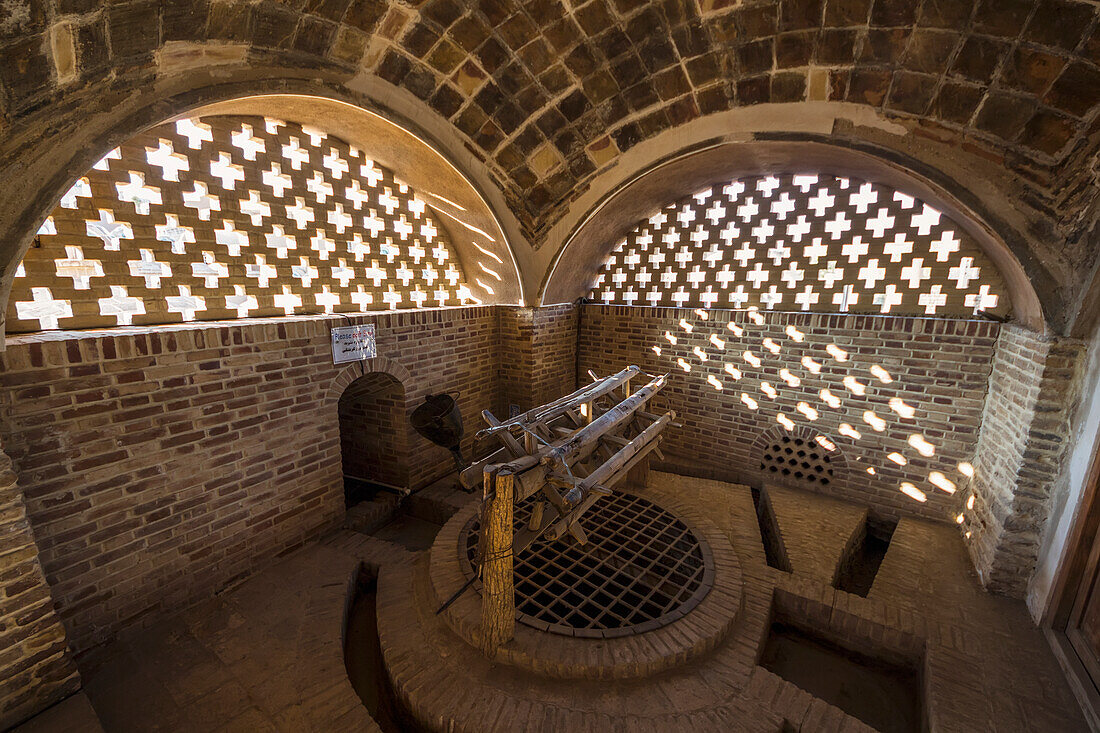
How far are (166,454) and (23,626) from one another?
1099mm

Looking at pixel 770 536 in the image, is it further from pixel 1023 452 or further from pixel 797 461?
pixel 1023 452

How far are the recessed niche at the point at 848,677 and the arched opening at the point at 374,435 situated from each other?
409 centimetres

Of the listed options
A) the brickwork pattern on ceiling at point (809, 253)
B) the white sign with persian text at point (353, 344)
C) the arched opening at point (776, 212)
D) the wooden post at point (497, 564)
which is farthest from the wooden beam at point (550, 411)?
the brickwork pattern on ceiling at point (809, 253)

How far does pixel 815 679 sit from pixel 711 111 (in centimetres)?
472

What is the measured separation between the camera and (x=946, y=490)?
4.58 meters

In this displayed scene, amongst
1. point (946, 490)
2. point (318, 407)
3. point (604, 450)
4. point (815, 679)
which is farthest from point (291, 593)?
point (946, 490)

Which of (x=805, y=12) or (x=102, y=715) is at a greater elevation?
(x=805, y=12)

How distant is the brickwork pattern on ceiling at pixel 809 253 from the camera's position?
442cm

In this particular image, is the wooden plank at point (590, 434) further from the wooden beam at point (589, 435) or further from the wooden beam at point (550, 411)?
the wooden beam at point (550, 411)

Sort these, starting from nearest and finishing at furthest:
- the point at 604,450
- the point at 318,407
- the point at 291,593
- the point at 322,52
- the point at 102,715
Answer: the point at 102,715 → the point at 322,52 → the point at 291,593 → the point at 604,450 → the point at 318,407

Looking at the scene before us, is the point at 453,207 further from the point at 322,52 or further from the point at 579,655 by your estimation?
the point at 579,655

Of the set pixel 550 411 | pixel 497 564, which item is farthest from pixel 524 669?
pixel 550 411

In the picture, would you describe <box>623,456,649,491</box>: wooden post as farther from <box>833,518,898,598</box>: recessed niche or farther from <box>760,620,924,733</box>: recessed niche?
<box>833,518,898,598</box>: recessed niche

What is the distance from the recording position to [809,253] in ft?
16.8
